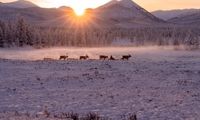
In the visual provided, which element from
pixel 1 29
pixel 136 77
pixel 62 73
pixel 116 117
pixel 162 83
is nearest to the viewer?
pixel 116 117

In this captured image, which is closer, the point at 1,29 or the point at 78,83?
the point at 78,83

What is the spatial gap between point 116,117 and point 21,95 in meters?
8.34

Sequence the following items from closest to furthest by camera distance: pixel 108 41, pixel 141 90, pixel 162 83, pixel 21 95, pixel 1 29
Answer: pixel 21 95 → pixel 141 90 → pixel 162 83 → pixel 1 29 → pixel 108 41

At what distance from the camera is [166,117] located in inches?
804

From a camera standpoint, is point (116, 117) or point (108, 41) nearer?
point (116, 117)

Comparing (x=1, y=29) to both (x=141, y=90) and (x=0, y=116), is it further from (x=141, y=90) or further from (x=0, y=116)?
(x=0, y=116)

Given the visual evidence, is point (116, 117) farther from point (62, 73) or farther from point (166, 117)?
point (62, 73)

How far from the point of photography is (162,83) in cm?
3316

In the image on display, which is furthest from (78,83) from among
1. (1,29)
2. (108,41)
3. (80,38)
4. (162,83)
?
(108,41)

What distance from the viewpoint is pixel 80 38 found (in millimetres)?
120562

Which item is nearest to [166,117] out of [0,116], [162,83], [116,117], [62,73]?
[116,117]

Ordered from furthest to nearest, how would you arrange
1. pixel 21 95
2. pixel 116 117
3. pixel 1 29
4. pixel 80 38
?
pixel 80 38, pixel 1 29, pixel 21 95, pixel 116 117

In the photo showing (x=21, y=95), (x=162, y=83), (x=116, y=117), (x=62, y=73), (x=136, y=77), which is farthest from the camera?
(x=62, y=73)

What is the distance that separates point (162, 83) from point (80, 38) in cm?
8799
